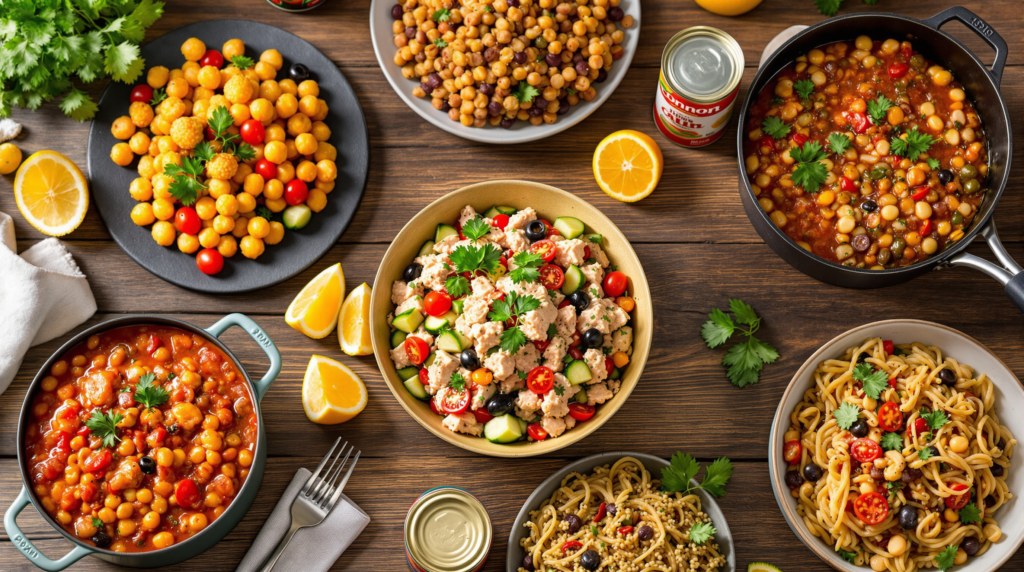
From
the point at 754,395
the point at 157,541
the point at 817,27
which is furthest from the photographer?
the point at 754,395

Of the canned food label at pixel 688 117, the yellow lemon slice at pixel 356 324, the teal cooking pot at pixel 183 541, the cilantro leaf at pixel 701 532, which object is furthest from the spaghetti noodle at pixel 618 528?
the canned food label at pixel 688 117

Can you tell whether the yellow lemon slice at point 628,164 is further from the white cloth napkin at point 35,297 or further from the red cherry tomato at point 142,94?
the white cloth napkin at point 35,297

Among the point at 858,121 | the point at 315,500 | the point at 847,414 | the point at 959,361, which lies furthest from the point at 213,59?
the point at 959,361

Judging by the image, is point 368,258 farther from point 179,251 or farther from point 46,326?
point 46,326

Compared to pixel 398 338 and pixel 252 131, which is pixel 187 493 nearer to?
pixel 398 338

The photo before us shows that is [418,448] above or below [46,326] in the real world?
below

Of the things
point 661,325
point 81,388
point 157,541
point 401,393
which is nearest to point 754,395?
point 661,325
